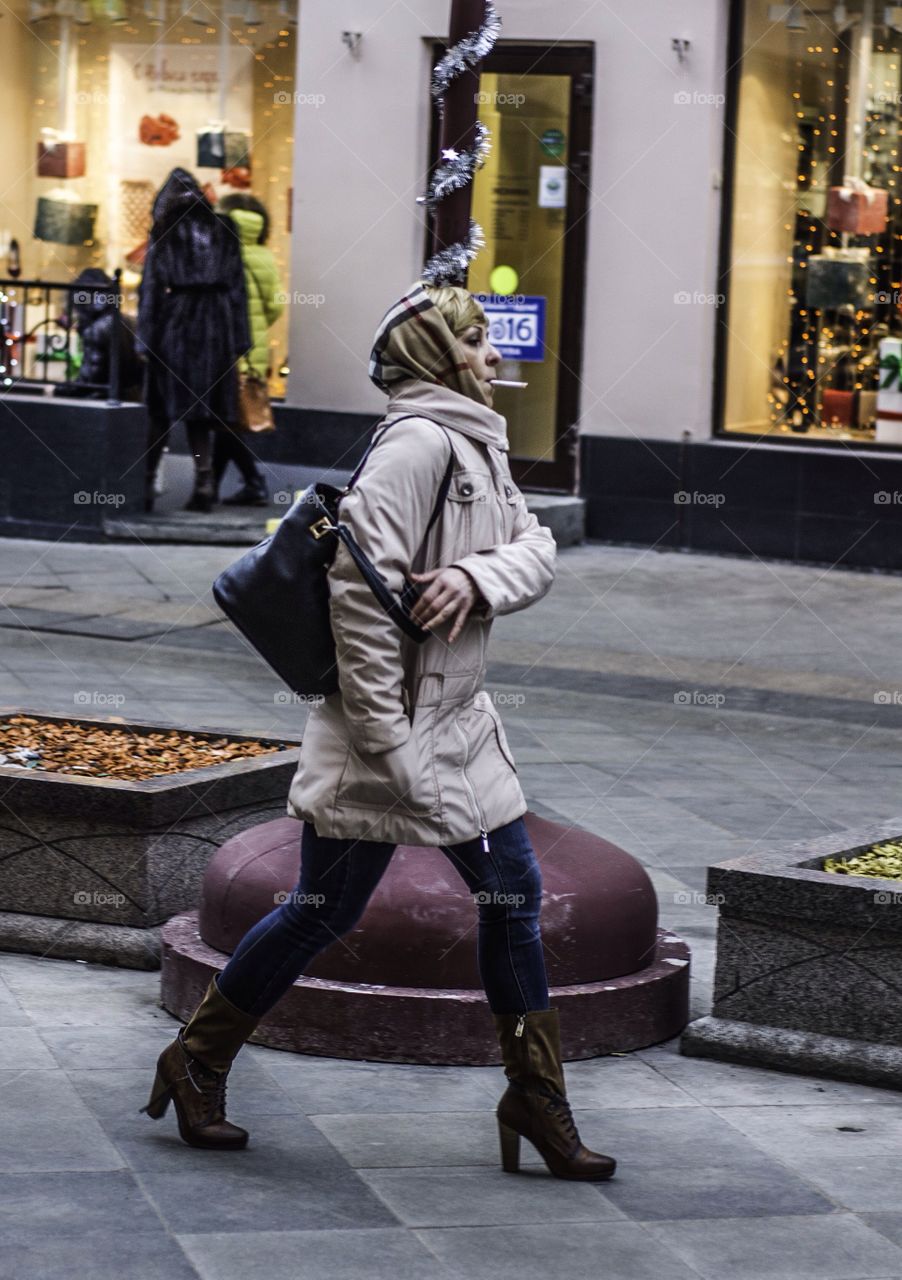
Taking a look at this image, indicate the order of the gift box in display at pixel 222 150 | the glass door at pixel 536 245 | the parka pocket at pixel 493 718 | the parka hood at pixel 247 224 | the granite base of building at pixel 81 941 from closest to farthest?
1. the parka pocket at pixel 493 718
2. the granite base of building at pixel 81 941
3. the parka hood at pixel 247 224
4. the glass door at pixel 536 245
5. the gift box in display at pixel 222 150

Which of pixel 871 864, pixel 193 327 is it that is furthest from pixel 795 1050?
pixel 193 327

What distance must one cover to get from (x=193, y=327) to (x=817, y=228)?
3961 mm

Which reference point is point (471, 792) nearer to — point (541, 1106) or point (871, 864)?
point (541, 1106)

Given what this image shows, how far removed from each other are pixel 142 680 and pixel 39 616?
1.69 m

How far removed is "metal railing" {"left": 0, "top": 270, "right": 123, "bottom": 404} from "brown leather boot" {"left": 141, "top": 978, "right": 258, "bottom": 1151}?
910cm

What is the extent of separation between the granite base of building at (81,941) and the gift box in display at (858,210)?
920 cm

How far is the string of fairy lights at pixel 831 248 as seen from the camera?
13.3m

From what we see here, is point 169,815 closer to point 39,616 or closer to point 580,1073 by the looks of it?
point 580,1073

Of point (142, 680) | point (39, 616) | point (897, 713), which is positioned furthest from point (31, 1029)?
point (39, 616)

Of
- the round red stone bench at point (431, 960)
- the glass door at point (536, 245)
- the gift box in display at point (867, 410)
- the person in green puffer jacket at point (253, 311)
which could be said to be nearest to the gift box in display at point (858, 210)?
the gift box in display at point (867, 410)

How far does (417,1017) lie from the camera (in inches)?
184

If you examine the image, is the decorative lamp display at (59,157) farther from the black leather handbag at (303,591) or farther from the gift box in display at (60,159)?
the black leather handbag at (303,591)

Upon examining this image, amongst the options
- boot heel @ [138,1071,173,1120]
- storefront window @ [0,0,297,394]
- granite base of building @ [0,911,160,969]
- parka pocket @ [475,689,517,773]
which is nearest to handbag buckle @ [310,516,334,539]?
parka pocket @ [475,689,517,773]

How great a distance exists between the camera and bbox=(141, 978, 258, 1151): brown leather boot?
4109 mm
